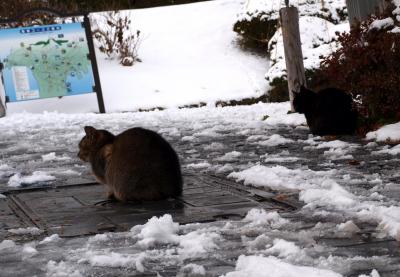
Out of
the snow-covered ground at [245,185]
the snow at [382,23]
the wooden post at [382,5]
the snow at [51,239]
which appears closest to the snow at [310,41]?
the snow-covered ground at [245,185]

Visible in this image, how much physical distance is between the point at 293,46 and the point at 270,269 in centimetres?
811

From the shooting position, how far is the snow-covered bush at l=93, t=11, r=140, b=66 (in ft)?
63.3

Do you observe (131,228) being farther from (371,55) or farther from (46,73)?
(46,73)

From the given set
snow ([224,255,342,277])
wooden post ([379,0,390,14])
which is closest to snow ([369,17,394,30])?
wooden post ([379,0,390,14])

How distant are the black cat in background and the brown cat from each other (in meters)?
3.75

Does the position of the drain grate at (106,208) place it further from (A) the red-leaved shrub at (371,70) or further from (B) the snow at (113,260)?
(A) the red-leaved shrub at (371,70)

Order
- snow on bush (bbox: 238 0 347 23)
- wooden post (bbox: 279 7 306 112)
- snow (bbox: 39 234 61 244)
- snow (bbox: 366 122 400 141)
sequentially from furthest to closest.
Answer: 1. snow on bush (bbox: 238 0 347 23)
2. wooden post (bbox: 279 7 306 112)
3. snow (bbox: 366 122 400 141)
4. snow (bbox: 39 234 61 244)

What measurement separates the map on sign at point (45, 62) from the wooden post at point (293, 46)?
255 inches

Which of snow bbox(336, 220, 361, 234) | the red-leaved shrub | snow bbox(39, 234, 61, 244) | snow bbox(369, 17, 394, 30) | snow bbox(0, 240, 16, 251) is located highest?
snow bbox(369, 17, 394, 30)

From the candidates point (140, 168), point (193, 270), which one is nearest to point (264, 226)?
point (193, 270)

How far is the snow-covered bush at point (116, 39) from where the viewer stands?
19281 millimetres

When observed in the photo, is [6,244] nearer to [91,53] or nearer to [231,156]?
[231,156]

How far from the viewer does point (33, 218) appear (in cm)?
516

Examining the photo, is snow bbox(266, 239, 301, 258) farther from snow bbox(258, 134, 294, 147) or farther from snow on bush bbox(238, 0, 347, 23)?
snow on bush bbox(238, 0, 347, 23)
